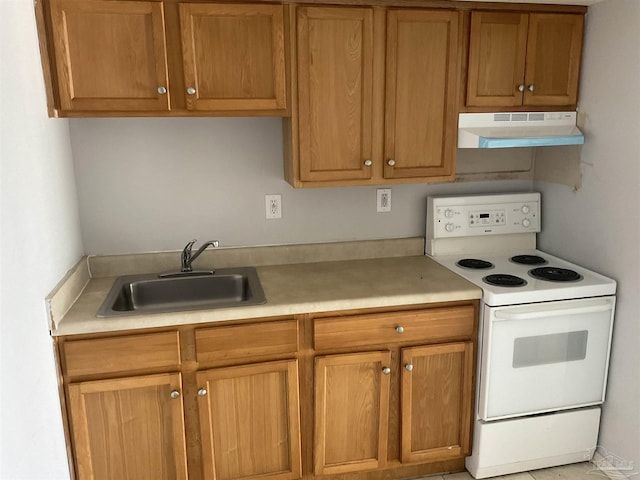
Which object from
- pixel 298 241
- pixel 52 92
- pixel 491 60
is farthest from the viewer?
pixel 298 241

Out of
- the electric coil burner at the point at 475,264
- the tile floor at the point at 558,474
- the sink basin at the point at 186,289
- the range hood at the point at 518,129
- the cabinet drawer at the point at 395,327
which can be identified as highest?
the range hood at the point at 518,129

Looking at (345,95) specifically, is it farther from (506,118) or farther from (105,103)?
(105,103)

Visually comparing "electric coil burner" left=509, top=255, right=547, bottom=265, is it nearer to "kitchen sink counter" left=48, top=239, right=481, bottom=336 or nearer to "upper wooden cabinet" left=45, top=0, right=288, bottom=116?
"kitchen sink counter" left=48, top=239, right=481, bottom=336

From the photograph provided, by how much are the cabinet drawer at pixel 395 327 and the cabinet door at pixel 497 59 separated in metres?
0.94

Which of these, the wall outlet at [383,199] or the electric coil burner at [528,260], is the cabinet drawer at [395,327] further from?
the wall outlet at [383,199]

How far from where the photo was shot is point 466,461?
2.48 metres

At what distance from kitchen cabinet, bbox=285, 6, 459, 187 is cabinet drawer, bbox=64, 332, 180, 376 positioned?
84 centimetres

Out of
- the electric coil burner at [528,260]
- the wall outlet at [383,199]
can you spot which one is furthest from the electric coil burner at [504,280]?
the wall outlet at [383,199]

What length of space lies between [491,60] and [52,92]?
5.89ft

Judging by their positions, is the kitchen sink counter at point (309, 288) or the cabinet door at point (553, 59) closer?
the kitchen sink counter at point (309, 288)

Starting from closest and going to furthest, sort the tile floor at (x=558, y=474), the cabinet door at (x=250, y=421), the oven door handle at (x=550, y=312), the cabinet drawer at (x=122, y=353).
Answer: the cabinet drawer at (x=122, y=353), the cabinet door at (x=250, y=421), the oven door handle at (x=550, y=312), the tile floor at (x=558, y=474)

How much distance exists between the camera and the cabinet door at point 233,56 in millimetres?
2045

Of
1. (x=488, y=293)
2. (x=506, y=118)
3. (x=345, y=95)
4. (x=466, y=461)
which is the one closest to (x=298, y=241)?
(x=345, y=95)

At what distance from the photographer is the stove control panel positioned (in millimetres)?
2670
